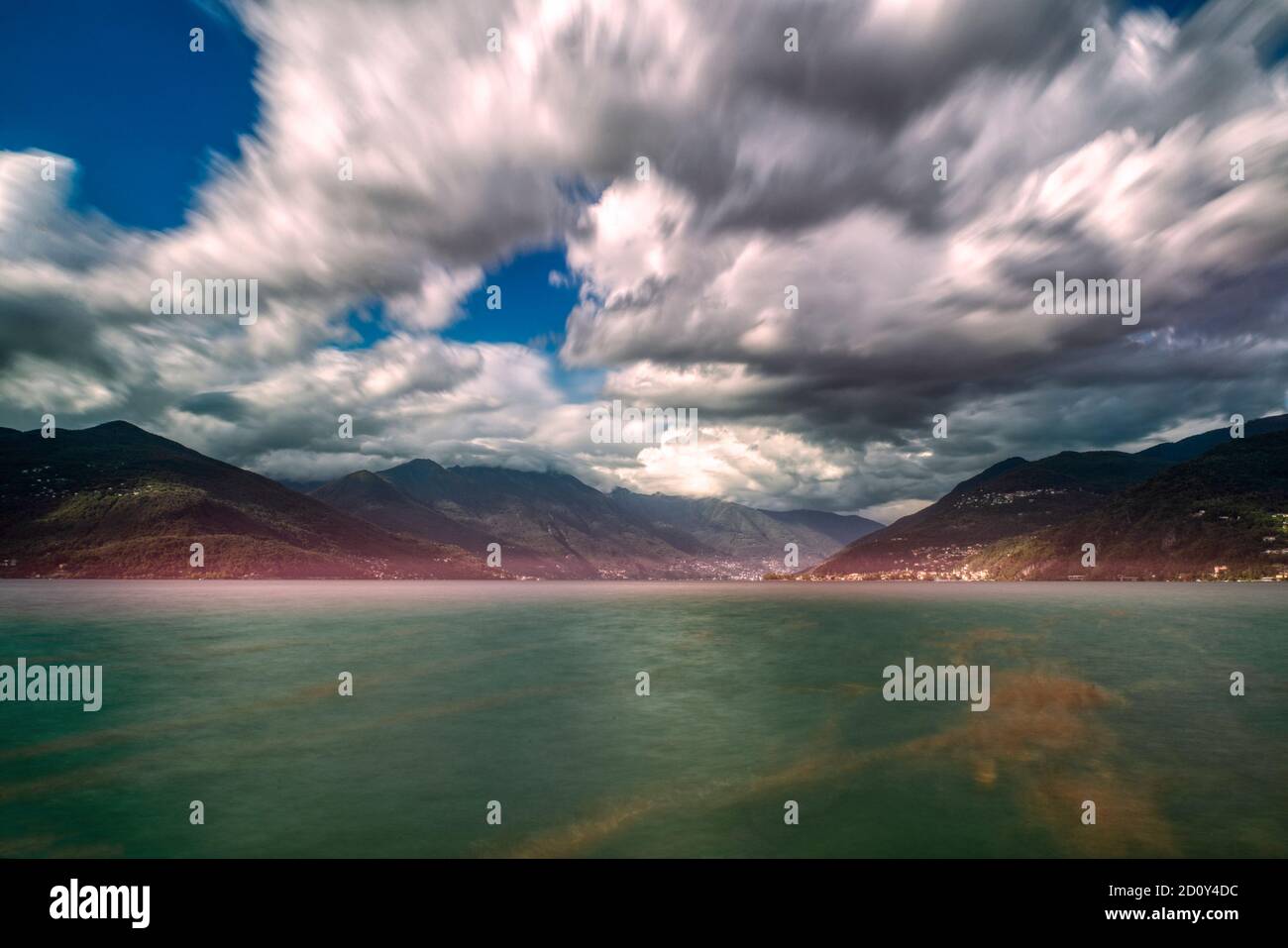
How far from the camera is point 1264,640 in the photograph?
78.8 meters

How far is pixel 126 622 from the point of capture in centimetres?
10088

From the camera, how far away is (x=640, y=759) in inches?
1161

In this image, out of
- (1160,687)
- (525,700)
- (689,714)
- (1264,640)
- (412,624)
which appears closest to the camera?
(689,714)

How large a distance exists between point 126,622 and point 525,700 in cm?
10102

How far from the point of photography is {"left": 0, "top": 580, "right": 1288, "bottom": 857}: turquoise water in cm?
2027

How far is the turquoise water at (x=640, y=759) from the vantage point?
20266 mm
